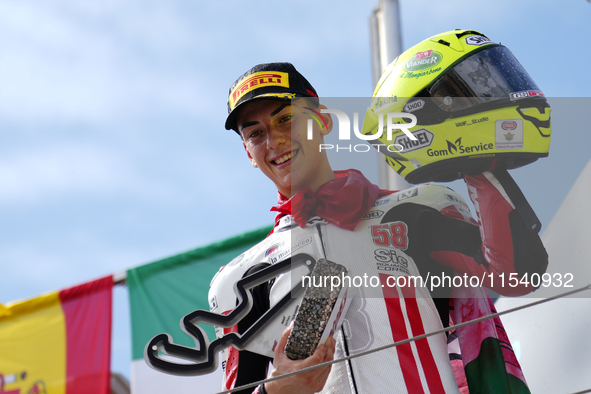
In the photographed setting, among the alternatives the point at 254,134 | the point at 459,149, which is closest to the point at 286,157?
the point at 254,134

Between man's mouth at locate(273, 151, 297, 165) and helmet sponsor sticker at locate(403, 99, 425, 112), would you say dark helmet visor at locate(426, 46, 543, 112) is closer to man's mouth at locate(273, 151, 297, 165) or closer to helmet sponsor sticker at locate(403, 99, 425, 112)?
helmet sponsor sticker at locate(403, 99, 425, 112)

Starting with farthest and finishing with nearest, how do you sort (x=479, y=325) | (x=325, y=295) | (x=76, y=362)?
(x=76, y=362), (x=479, y=325), (x=325, y=295)

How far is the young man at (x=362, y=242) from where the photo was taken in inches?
71.8

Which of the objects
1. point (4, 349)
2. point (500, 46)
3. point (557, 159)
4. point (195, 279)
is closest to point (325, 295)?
point (557, 159)

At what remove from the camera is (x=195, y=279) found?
403cm

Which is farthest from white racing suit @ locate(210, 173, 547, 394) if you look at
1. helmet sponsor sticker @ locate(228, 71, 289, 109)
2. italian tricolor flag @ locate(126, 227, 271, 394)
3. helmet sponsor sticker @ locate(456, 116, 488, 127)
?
italian tricolor flag @ locate(126, 227, 271, 394)

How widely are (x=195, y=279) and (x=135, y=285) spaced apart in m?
0.37

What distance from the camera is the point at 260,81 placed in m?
2.33

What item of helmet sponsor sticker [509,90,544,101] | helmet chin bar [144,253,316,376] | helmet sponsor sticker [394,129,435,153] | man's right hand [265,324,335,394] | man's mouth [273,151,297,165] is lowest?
man's right hand [265,324,335,394]

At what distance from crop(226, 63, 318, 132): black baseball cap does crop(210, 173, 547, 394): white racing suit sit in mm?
458

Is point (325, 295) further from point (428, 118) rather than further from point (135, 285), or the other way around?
point (135, 285)

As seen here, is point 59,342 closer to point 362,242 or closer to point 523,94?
point 362,242
